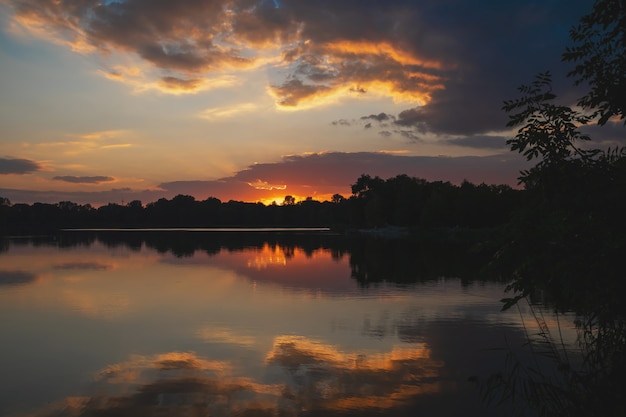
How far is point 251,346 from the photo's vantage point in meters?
14.4

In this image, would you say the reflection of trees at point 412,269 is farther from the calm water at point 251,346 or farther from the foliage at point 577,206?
the foliage at point 577,206

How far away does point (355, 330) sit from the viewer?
53.3ft

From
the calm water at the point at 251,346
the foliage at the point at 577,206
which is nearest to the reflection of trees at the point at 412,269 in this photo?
the calm water at the point at 251,346

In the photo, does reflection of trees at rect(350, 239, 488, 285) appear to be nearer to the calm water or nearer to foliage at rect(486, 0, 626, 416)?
the calm water

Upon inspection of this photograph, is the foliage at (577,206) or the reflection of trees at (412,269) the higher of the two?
the foliage at (577,206)

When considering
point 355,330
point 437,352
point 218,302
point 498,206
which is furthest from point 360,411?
point 498,206

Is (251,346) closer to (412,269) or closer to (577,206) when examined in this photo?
(577,206)

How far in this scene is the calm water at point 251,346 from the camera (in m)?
10.2

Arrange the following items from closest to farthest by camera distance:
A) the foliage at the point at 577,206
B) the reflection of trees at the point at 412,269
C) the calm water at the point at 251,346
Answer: the foliage at the point at 577,206 < the calm water at the point at 251,346 < the reflection of trees at the point at 412,269

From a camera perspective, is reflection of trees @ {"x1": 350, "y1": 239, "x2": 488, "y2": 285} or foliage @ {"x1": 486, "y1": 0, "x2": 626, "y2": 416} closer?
foliage @ {"x1": 486, "y1": 0, "x2": 626, "y2": 416}

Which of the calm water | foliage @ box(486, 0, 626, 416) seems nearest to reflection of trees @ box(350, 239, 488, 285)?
the calm water

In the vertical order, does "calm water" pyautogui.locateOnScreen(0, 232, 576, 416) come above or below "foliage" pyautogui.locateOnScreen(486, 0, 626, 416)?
below

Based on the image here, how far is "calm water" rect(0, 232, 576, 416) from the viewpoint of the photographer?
1022 centimetres

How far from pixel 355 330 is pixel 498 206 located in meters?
100.0
